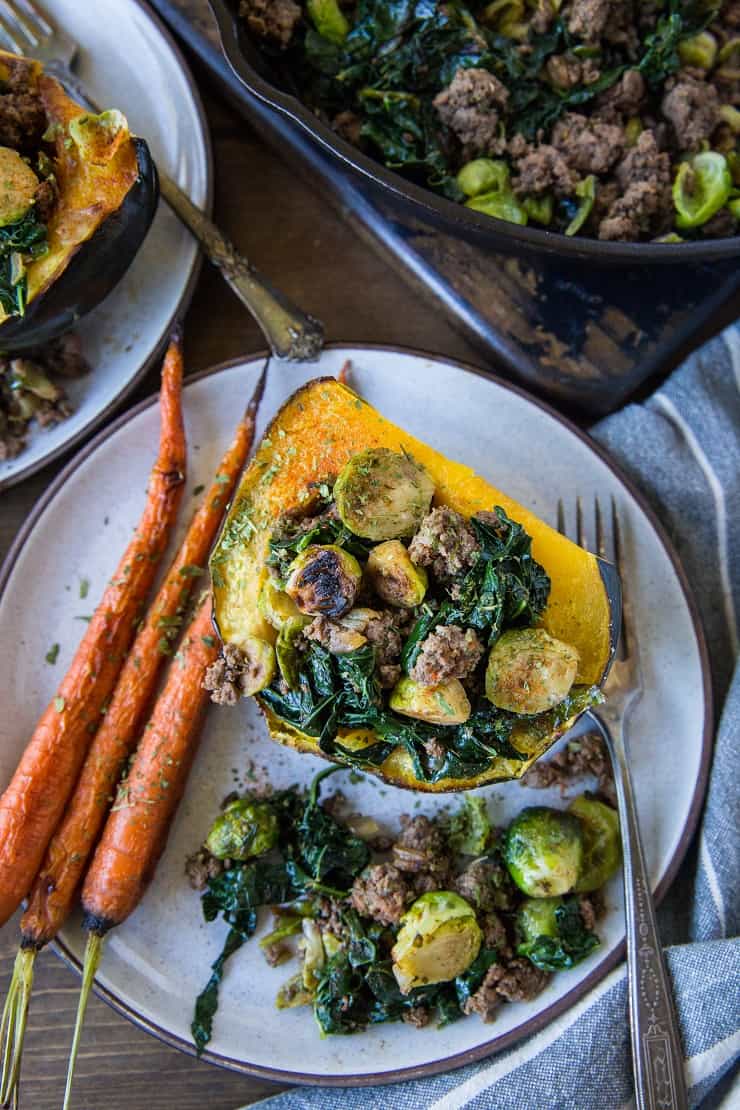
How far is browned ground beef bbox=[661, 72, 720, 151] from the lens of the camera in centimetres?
330

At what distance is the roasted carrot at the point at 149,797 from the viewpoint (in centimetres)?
314

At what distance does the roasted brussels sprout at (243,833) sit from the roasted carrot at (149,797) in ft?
0.61

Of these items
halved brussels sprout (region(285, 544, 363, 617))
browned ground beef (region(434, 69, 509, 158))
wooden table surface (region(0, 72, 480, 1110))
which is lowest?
halved brussels sprout (region(285, 544, 363, 617))

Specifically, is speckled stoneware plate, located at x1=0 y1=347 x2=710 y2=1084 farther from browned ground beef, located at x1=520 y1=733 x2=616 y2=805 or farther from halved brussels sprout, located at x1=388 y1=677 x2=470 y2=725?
halved brussels sprout, located at x1=388 y1=677 x2=470 y2=725

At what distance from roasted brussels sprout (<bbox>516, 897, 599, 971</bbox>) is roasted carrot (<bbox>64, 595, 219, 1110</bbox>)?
1.22m

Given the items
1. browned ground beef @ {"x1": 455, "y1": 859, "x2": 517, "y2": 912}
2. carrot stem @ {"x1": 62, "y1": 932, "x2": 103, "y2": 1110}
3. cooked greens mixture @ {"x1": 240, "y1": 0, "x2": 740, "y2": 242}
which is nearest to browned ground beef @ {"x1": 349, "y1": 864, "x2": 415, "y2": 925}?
browned ground beef @ {"x1": 455, "y1": 859, "x2": 517, "y2": 912}

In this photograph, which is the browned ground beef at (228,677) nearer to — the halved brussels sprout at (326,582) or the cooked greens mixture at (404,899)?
the halved brussels sprout at (326,582)

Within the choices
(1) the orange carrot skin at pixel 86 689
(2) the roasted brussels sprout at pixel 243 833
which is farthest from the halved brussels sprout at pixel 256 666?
(1) the orange carrot skin at pixel 86 689

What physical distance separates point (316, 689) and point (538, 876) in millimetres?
1048

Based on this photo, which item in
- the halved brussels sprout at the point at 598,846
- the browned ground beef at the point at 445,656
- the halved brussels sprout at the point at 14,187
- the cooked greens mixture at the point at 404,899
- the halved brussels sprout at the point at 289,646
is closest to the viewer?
the browned ground beef at the point at 445,656

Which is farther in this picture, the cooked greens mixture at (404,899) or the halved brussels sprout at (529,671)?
the cooked greens mixture at (404,899)

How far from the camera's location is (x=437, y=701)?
8.17 feet

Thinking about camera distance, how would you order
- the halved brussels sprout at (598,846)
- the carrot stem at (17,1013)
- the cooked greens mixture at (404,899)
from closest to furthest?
1. the carrot stem at (17,1013)
2. the cooked greens mixture at (404,899)
3. the halved brussels sprout at (598,846)

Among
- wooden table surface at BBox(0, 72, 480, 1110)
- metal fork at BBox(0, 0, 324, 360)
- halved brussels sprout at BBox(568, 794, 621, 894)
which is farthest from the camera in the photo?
wooden table surface at BBox(0, 72, 480, 1110)
